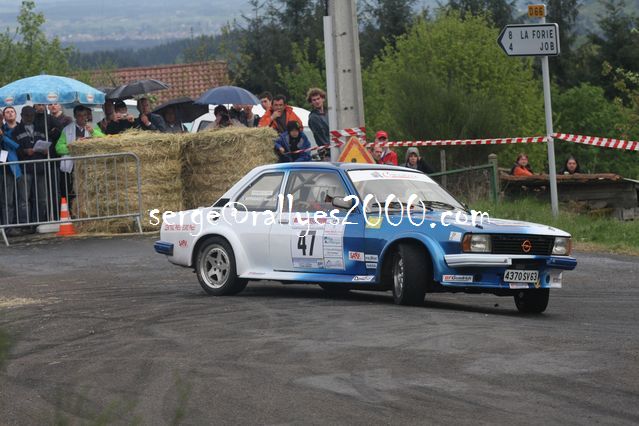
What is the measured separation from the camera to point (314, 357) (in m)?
9.35

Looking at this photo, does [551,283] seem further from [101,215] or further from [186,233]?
[101,215]

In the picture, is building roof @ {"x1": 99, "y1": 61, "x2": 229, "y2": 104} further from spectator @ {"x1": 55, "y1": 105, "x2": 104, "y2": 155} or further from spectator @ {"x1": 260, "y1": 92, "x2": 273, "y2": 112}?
spectator @ {"x1": 55, "y1": 105, "x2": 104, "y2": 155}

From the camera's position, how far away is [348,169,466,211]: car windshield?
1302cm

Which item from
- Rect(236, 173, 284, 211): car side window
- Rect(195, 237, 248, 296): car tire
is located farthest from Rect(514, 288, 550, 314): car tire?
Rect(195, 237, 248, 296): car tire

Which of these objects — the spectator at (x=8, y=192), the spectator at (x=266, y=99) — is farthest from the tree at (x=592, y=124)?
the spectator at (x=8, y=192)

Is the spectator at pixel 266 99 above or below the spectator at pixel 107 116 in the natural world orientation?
above

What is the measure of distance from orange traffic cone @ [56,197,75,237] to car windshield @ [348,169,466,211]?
8.82m

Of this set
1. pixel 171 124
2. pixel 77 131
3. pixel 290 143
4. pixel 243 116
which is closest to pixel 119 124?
pixel 77 131

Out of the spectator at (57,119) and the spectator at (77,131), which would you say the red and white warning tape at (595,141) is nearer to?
the spectator at (77,131)

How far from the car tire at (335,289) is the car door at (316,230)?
26.0 inches

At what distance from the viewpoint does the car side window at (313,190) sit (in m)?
13.2

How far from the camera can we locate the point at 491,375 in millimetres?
8562

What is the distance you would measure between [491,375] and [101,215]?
45.6ft

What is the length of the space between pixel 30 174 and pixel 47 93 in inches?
58.5
